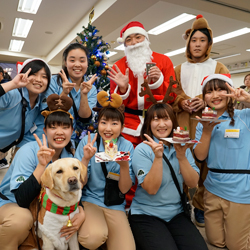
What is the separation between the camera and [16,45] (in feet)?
40.9

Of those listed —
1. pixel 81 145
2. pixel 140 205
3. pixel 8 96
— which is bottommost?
pixel 140 205

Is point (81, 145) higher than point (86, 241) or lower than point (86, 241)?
higher

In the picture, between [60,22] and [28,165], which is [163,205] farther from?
[60,22]

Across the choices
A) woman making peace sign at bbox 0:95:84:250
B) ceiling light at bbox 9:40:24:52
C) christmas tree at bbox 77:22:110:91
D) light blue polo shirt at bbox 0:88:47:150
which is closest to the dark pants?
woman making peace sign at bbox 0:95:84:250

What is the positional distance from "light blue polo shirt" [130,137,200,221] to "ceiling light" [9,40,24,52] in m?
11.6

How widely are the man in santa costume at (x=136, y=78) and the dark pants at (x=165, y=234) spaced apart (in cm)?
117

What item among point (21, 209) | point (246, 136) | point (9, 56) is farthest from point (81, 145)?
point (9, 56)

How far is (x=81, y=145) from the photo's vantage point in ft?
8.18

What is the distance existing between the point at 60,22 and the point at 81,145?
782cm

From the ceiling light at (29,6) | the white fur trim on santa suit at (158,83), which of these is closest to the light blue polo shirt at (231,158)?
the white fur trim on santa suit at (158,83)

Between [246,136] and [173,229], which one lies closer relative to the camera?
[173,229]

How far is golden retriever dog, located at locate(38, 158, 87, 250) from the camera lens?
6.12ft

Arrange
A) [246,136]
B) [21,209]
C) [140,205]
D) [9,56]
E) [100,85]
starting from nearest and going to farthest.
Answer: [21,209], [140,205], [246,136], [100,85], [9,56]

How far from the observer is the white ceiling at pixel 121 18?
6.39 metres
